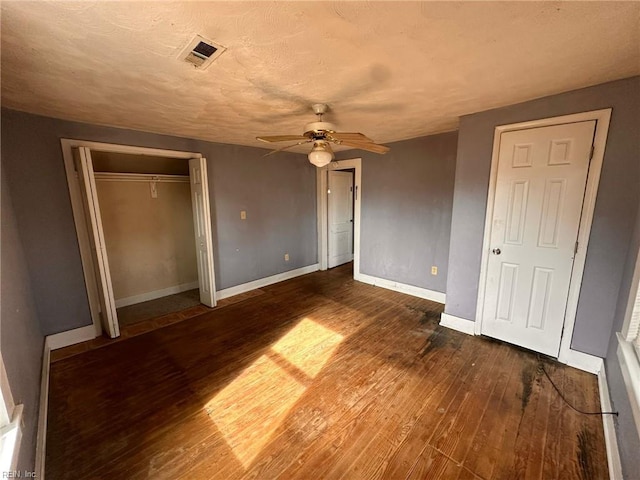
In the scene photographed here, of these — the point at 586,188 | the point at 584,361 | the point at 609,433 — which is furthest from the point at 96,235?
the point at 584,361

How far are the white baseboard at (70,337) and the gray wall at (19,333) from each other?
238mm

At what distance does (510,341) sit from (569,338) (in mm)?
461

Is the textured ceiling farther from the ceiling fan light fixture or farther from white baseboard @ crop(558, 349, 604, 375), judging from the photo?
white baseboard @ crop(558, 349, 604, 375)

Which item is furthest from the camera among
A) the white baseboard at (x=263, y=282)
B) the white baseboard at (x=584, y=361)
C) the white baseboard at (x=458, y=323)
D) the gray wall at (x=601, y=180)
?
the white baseboard at (x=263, y=282)

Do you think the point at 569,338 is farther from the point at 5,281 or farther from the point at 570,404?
the point at 5,281

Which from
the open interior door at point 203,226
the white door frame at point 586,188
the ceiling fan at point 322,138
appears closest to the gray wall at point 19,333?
the open interior door at point 203,226

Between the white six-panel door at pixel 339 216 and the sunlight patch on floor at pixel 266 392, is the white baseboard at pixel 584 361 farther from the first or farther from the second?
the white six-panel door at pixel 339 216

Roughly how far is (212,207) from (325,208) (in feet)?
7.21

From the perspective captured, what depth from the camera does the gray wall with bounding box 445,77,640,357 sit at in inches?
74.5

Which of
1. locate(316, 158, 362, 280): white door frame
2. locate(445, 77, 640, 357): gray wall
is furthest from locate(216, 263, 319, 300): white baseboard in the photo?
locate(445, 77, 640, 357): gray wall

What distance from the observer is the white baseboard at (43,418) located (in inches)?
55.9

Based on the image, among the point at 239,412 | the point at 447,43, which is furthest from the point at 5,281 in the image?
the point at 447,43

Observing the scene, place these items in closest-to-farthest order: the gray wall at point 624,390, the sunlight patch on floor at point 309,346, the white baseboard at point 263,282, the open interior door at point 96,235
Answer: the gray wall at point 624,390
the sunlight patch on floor at point 309,346
the open interior door at point 96,235
the white baseboard at point 263,282

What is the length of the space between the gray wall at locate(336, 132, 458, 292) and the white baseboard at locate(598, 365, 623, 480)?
1.76 meters
